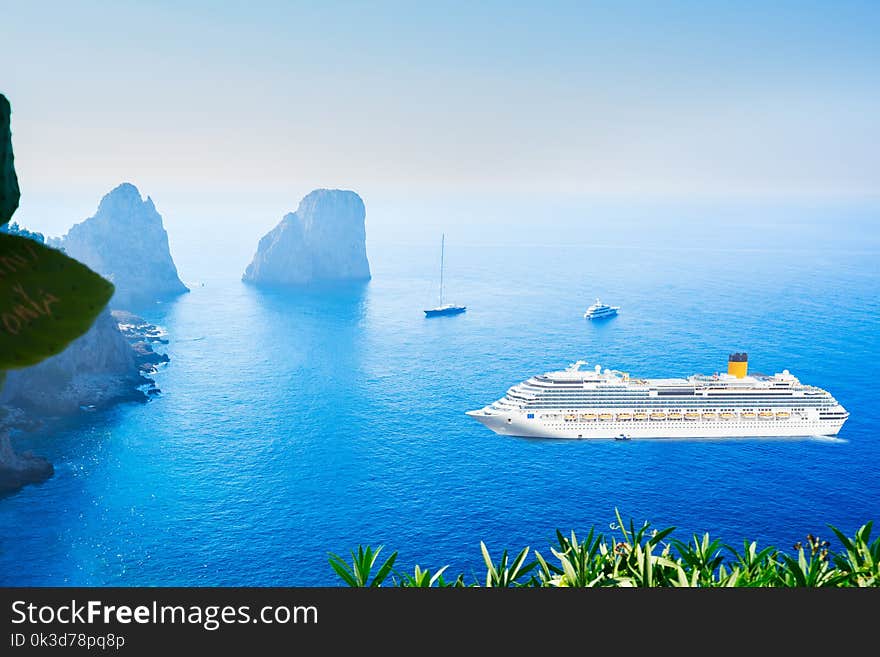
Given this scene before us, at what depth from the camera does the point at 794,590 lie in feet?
27.1

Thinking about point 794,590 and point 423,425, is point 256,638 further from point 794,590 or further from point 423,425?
point 423,425

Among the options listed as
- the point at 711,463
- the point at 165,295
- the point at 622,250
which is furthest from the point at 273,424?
the point at 622,250

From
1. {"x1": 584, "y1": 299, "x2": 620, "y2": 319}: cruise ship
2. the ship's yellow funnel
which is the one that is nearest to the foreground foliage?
the ship's yellow funnel

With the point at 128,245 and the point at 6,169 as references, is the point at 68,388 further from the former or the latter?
the point at 6,169

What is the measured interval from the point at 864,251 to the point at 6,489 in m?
172

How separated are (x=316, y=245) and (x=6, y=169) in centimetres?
12569

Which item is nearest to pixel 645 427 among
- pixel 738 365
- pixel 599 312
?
pixel 738 365

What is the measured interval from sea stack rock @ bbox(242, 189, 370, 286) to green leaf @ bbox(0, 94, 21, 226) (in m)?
121

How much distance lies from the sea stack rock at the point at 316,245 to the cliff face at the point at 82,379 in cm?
5863

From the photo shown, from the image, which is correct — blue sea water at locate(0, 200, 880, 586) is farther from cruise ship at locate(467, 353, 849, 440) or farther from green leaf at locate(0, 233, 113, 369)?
green leaf at locate(0, 233, 113, 369)

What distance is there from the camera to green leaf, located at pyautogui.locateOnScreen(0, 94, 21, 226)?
2760mm

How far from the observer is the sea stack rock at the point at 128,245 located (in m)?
97.8

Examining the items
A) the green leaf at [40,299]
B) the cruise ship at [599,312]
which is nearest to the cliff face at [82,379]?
the green leaf at [40,299]

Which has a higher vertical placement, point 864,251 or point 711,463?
point 864,251
